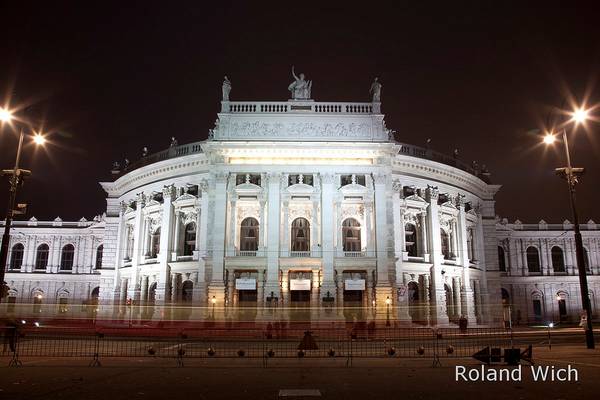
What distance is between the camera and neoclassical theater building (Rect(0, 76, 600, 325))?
127ft

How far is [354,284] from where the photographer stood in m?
38.7

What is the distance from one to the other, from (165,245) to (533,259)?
43738mm

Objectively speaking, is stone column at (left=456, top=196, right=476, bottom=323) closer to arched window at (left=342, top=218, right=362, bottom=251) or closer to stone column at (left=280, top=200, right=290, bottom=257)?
arched window at (left=342, top=218, right=362, bottom=251)

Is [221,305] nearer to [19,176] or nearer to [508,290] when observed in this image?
[19,176]

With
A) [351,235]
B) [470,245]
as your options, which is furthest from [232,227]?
[470,245]

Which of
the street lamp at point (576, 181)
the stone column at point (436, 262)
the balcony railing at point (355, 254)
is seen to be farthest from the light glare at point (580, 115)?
the stone column at point (436, 262)

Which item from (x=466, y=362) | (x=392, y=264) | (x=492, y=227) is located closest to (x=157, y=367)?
(x=466, y=362)

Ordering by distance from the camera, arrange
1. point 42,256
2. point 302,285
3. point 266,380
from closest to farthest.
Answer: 1. point 266,380
2. point 302,285
3. point 42,256

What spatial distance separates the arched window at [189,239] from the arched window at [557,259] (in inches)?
1693

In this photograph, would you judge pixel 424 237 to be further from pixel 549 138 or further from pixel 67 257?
pixel 67 257

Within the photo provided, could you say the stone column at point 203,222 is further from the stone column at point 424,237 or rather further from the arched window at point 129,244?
the stone column at point 424,237

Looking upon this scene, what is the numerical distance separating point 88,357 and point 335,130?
88.4ft

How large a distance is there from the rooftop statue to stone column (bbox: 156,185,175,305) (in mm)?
14112

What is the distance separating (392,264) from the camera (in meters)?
38.9
